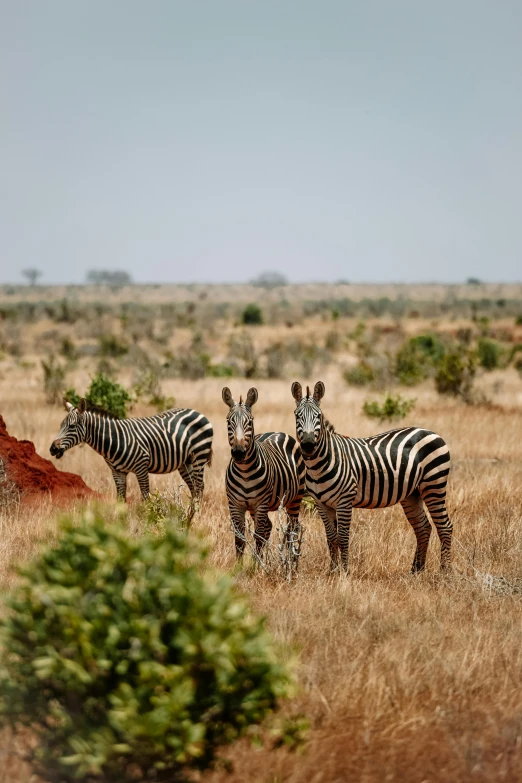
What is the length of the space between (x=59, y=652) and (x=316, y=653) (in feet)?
6.97

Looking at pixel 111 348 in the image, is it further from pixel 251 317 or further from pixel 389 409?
pixel 251 317

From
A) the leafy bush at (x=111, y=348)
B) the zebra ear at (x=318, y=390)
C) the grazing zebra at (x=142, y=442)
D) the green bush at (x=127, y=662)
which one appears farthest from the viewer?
the leafy bush at (x=111, y=348)

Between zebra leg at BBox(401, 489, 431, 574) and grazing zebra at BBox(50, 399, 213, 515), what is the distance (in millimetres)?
3310

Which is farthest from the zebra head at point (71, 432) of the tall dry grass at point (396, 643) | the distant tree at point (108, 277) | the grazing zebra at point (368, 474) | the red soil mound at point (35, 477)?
the distant tree at point (108, 277)

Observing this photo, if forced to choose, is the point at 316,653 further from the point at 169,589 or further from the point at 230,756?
the point at 169,589

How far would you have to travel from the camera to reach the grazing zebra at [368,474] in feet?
25.6

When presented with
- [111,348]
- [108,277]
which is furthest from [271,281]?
[111,348]

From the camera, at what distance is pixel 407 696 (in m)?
5.25

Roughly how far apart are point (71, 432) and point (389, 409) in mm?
9050

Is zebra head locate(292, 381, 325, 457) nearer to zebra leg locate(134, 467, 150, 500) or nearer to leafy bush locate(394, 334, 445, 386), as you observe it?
zebra leg locate(134, 467, 150, 500)

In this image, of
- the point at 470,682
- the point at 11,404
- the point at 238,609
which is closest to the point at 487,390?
the point at 11,404

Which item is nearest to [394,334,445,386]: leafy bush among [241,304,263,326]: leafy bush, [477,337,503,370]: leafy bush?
[477,337,503,370]: leafy bush

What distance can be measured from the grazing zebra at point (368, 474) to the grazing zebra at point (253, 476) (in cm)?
43

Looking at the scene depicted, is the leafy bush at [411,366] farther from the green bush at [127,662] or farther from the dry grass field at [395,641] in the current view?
the green bush at [127,662]
